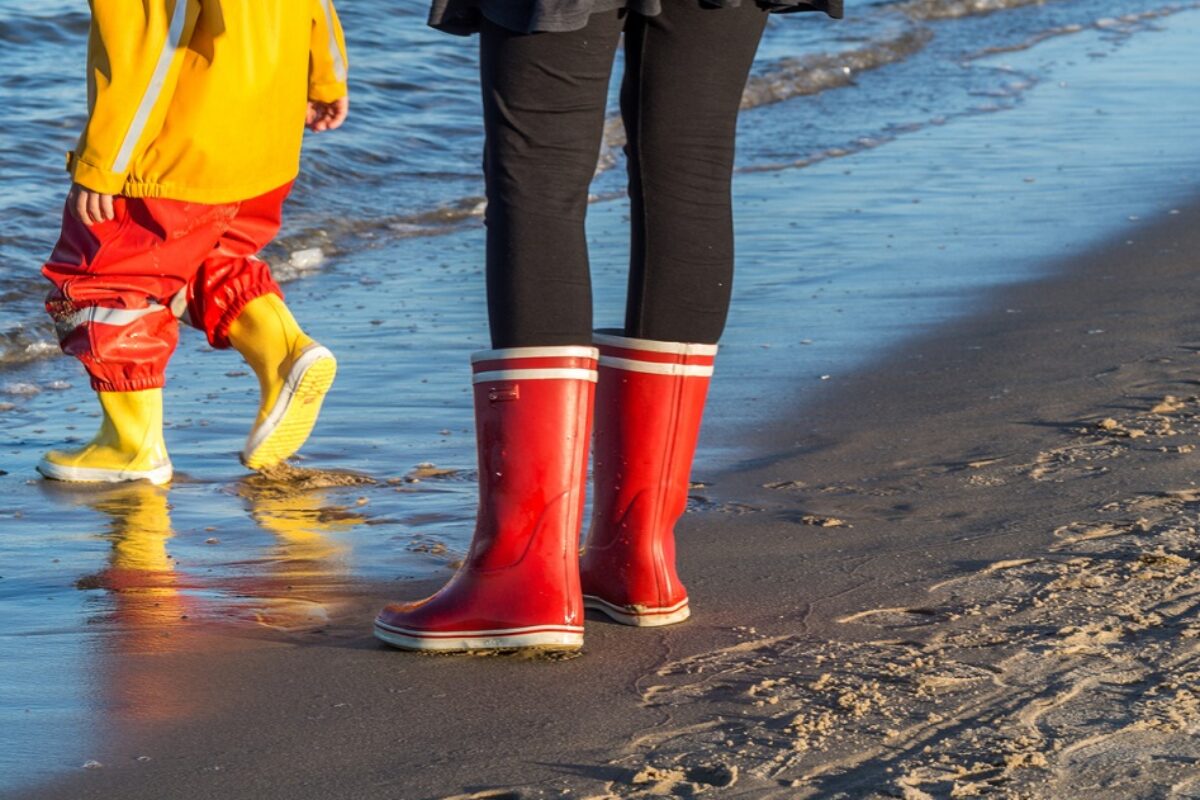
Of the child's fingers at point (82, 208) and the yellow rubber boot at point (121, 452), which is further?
the yellow rubber boot at point (121, 452)

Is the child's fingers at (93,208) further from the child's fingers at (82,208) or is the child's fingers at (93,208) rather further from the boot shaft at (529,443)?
the boot shaft at (529,443)

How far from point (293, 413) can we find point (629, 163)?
135 centimetres

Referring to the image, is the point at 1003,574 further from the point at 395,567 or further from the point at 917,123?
the point at 917,123

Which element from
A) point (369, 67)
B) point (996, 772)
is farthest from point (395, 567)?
point (369, 67)

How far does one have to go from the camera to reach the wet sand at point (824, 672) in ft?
6.43

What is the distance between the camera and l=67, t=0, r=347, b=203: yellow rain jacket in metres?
3.36

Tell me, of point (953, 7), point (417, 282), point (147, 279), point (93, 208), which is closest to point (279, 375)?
point (147, 279)

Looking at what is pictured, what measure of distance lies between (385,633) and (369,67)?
7.72 m

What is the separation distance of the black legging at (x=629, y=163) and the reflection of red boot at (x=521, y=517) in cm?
6

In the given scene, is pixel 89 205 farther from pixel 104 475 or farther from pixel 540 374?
pixel 540 374

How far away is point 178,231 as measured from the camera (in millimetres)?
3545

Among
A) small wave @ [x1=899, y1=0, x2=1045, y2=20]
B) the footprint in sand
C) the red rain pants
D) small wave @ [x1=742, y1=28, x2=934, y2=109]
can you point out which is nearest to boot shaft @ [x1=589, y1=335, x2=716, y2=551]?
the footprint in sand

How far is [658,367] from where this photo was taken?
8.14ft

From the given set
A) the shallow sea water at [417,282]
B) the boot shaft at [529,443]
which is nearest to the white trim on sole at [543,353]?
the boot shaft at [529,443]
